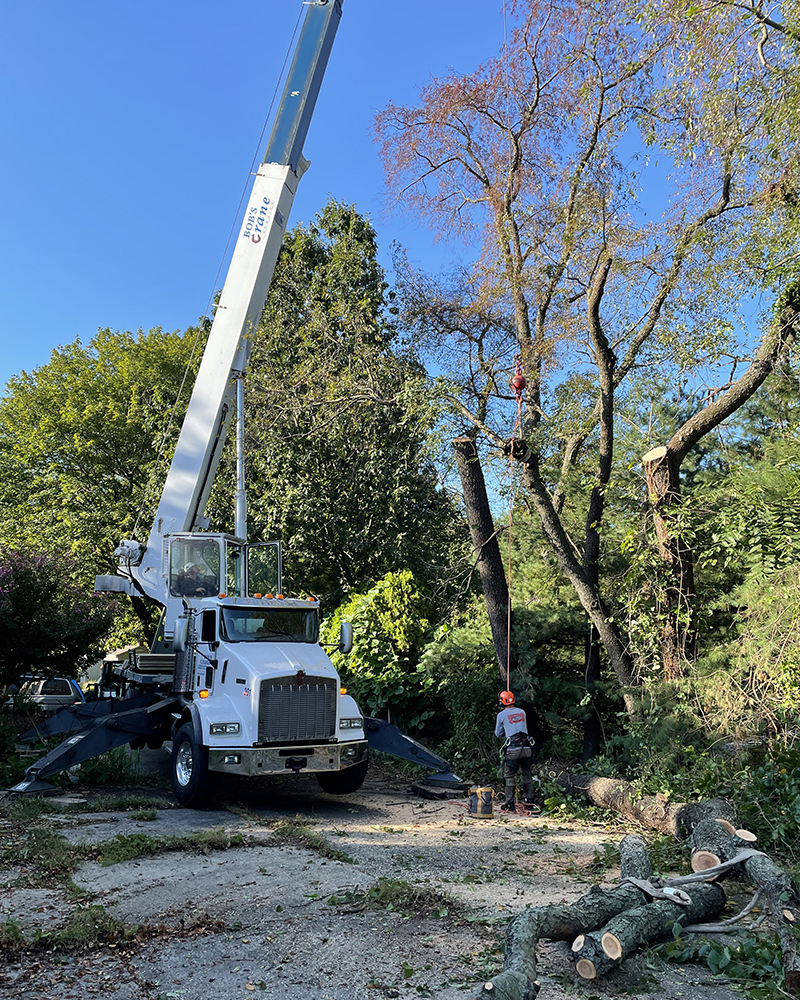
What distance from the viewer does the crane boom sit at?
13.4m

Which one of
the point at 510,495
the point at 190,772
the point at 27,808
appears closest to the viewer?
the point at 27,808

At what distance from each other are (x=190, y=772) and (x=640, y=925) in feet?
21.7

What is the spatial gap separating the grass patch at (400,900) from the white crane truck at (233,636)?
3687mm

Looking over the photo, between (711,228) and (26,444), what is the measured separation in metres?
26.5

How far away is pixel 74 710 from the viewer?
1291 centimetres

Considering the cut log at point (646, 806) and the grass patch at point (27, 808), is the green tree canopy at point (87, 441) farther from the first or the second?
the cut log at point (646, 806)

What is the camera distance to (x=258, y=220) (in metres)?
13.7

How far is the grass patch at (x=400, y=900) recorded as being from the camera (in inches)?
237

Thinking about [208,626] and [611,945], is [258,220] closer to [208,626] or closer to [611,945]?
[208,626]

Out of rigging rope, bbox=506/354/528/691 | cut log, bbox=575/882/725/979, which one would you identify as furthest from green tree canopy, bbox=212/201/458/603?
cut log, bbox=575/882/725/979

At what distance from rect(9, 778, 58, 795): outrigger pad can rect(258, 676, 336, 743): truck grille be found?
2961 mm

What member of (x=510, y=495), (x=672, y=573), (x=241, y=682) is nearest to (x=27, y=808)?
(x=241, y=682)

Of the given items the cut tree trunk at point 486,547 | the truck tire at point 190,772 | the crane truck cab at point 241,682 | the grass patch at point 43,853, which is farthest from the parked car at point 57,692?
the grass patch at point 43,853

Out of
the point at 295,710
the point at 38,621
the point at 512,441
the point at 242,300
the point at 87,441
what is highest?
the point at 87,441
